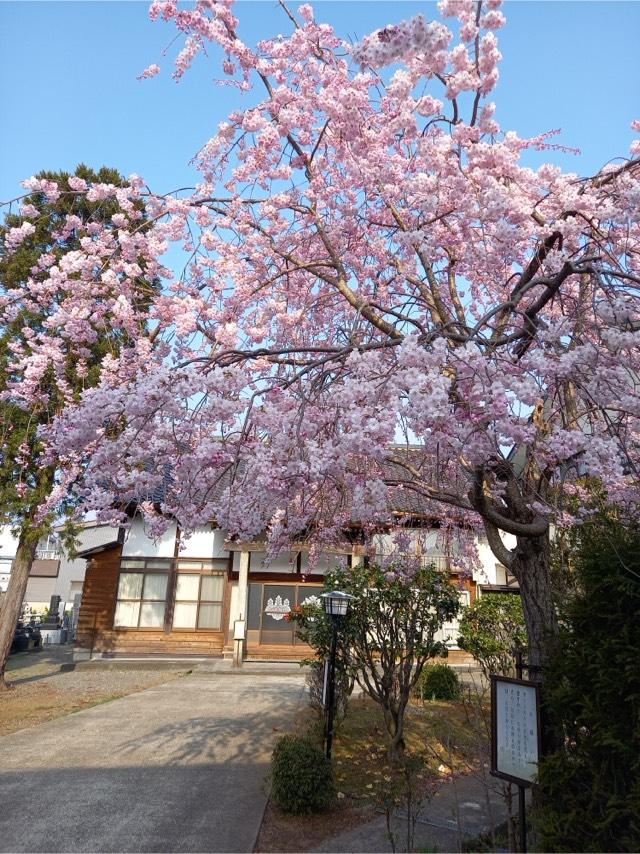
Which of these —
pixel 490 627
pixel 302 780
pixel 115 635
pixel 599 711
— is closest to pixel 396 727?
pixel 302 780

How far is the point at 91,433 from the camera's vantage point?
4523 millimetres

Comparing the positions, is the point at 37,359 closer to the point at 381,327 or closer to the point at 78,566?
the point at 381,327

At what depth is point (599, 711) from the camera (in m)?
2.78

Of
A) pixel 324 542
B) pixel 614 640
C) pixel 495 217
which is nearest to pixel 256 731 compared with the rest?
pixel 324 542

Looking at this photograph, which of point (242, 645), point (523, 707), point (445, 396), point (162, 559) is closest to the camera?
point (445, 396)

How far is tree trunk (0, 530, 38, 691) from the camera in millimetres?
11539

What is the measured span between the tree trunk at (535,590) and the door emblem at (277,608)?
11827mm

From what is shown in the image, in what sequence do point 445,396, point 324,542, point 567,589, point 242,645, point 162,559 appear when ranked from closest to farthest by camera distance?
point 445,396 < point 567,589 < point 324,542 < point 242,645 < point 162,559

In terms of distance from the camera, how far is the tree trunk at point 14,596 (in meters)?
11.5

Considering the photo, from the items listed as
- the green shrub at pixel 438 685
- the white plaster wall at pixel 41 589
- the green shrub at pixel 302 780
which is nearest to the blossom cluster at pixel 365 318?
the green shrub at pixel 302 780

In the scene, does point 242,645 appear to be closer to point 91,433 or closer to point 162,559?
point 162,559

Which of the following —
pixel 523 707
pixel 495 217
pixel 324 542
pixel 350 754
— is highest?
pixel 495 217

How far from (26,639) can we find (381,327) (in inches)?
785

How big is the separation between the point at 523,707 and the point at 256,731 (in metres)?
5.65
